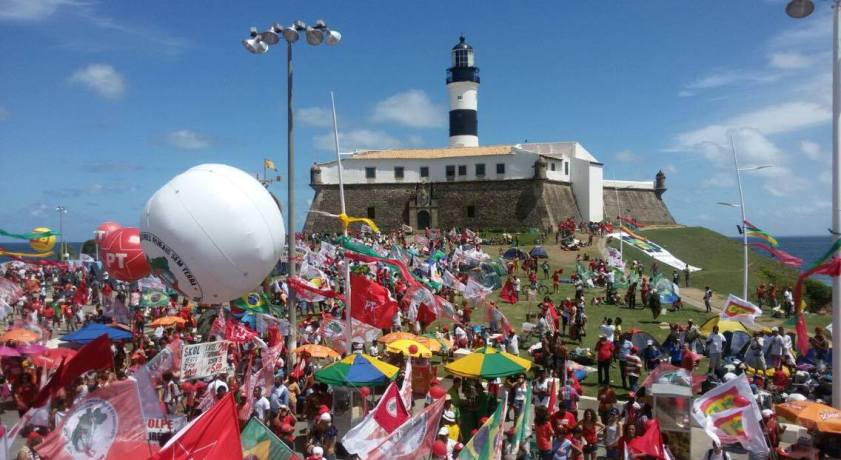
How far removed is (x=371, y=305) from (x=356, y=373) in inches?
105

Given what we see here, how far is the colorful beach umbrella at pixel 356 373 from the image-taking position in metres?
10.4

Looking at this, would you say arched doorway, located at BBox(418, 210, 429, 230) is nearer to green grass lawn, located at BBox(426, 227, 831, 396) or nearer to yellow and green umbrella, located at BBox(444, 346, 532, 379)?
green grass lawn, located at BBox(426, 227, 831, 396)

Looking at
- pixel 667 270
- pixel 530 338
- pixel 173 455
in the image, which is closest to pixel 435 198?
pixel 667 270

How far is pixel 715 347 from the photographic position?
45.5 ft

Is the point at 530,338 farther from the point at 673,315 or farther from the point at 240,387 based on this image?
the point at 240,387

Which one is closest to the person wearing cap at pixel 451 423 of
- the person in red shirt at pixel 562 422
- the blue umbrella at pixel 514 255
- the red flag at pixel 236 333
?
the person in red shirt at pixel 562 422

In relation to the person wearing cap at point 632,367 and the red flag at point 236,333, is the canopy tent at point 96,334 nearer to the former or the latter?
the red flag at point 236,333

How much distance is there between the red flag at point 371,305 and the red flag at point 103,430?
6.55m

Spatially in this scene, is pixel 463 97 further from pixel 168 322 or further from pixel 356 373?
pixel 356 373

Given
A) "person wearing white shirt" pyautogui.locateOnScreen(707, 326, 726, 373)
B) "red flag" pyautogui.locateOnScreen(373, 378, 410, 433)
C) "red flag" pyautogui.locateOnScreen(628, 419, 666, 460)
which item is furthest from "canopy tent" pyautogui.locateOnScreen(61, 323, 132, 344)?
"person wearing white shirt" pyautogui.locateOnScreen(707, 326, 726, 373)

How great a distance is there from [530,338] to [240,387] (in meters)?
9.82

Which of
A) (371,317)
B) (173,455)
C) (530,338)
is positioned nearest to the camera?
(173,455)

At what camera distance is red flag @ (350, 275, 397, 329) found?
513 inches

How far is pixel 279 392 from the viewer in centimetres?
1068
